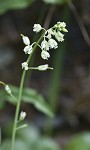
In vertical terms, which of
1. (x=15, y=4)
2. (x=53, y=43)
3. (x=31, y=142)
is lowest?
(x=53, y=43)

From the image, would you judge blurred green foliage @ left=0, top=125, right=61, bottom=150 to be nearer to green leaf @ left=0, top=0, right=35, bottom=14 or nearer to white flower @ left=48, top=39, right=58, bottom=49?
green leaf @ left=0, top=0, right=35, bottom=14

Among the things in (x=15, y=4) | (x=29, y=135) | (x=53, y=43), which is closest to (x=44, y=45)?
(x=53, y=43)

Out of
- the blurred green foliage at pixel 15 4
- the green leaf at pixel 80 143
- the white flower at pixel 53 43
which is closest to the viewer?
the white flower at pixel 53 43

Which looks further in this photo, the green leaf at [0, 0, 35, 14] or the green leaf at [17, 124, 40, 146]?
the green leaf at [17, 124, 40, 146]

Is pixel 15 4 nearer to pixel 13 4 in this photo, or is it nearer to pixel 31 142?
pixel 13 4

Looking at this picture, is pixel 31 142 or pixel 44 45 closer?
pixel 44 45

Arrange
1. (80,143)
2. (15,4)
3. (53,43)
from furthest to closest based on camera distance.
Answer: (80,143) → (15,4) → (53,43)

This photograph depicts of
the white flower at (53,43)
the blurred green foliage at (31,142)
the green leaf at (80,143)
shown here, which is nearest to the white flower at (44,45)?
the white flower at (53,43)

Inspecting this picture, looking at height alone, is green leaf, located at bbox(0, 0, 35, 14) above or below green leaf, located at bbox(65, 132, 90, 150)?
above

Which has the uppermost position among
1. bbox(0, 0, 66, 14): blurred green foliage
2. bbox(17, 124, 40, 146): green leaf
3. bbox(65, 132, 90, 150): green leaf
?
bbox(0, 0, 66, 14): blurred green foliage

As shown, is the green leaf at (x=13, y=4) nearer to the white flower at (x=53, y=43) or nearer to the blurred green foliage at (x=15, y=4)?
the blurred green foliage at (x=15, y=4)

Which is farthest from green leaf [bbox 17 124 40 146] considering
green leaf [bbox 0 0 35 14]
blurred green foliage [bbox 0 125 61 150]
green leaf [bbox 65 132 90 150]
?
green leaf [bbox 0 0 35 14]
